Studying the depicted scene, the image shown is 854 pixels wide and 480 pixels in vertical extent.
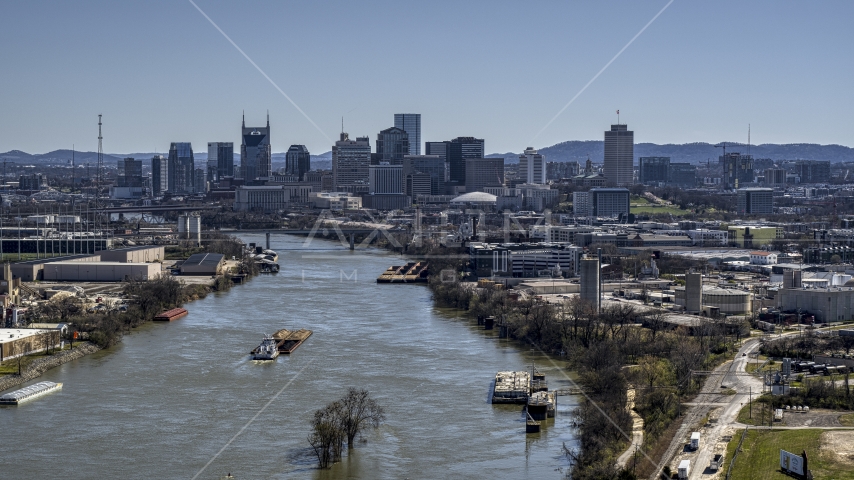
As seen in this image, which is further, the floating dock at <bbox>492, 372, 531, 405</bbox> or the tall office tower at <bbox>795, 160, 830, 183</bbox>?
the tall office tower at <bbox>795, 160, 830, 183</bbox>

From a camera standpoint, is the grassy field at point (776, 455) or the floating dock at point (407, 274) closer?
the grassy field at point (776, 455)

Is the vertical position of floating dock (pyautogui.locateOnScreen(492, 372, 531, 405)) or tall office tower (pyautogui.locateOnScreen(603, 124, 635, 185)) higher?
tall office tower (pyautogui.locateOnScreen(603, 124, 635, 185))

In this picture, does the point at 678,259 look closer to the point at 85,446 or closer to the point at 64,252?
the point at 64,252

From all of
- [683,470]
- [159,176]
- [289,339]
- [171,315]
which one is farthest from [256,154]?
[683,470]

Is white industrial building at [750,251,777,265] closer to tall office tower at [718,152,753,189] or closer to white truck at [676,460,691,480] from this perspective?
white truck at [676,460,691,480]

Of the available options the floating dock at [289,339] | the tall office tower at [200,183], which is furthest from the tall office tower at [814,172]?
the floating dock at [289,339]

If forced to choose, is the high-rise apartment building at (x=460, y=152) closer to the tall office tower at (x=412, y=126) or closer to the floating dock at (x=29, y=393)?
the tall office tower at (x=412, y=126)

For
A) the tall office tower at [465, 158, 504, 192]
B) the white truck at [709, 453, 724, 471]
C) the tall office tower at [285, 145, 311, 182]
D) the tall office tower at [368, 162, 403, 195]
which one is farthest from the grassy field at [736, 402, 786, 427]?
the tall office tower at [285, 145, 311, 182]

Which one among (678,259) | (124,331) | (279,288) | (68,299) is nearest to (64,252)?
(279,288)
